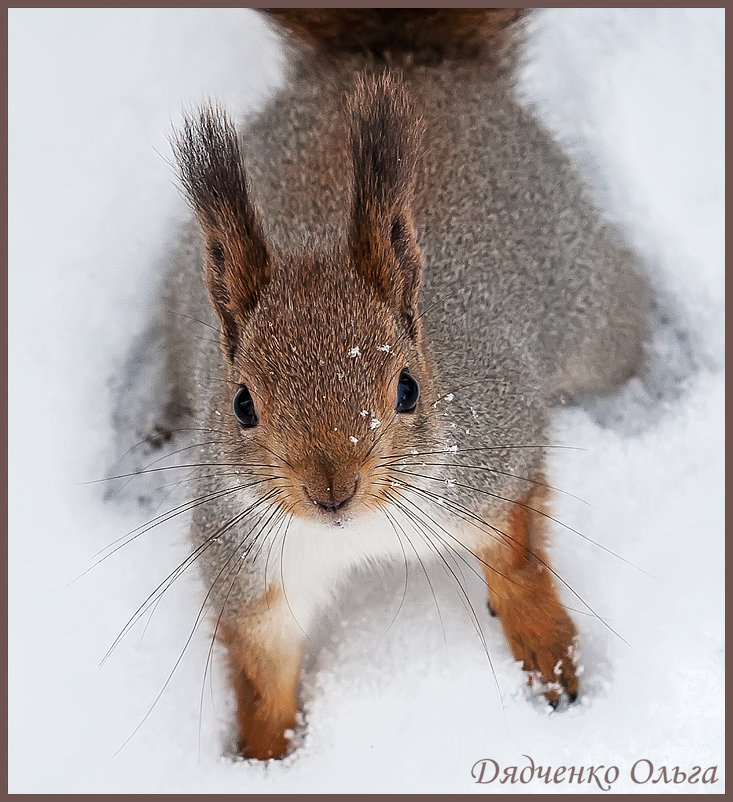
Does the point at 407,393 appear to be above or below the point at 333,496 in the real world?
above

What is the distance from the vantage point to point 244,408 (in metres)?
1.73

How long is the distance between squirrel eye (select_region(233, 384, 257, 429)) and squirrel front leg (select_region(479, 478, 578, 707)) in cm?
74

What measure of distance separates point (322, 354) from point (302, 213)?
74 cm

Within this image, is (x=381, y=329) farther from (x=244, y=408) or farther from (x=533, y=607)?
(x=533, y=607)

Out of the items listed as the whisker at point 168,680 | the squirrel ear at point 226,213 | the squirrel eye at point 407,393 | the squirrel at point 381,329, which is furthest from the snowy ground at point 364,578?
the squirrel ear at point 226,213

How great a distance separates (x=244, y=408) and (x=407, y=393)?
33 centimetres

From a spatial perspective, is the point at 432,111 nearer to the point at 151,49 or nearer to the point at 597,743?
the point at 151,49

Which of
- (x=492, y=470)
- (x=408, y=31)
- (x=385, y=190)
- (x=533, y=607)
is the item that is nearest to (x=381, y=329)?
(x=385, y=190)

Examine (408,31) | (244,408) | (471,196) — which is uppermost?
(408,31)

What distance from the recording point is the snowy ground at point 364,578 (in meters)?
2.19

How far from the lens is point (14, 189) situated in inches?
109

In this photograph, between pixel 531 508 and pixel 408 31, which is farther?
pixel 408 31

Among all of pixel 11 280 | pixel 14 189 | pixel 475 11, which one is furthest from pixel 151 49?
pixel 475 11

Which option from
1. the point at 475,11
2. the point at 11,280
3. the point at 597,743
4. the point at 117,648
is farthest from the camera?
the point at 11,280
